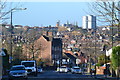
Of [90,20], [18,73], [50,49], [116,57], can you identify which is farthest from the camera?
[50,49]

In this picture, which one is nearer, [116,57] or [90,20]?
[90,20]

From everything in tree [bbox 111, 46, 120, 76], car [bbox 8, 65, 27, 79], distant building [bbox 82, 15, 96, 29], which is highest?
distant building [bbox 82, 15, 96, 29]

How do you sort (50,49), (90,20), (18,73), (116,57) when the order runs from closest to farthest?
1. (90,20)
2. (18,73)
3. (116,57)
4. (50,49)

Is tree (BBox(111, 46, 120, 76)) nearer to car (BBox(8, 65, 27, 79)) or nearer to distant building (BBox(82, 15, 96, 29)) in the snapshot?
distant building (BBox(82, 15, 96, 29))

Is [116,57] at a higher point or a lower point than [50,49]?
lower

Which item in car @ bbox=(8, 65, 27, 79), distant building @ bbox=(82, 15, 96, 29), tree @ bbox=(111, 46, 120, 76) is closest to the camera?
distant building @ bbox=(82, 15, 96, 29)

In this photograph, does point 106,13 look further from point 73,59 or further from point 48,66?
point 73,59

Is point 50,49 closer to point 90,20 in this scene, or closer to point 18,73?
point 18,73

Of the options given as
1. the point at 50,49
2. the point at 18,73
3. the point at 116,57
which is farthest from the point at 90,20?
the point at 50,49

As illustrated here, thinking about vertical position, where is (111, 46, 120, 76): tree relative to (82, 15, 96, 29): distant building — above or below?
below

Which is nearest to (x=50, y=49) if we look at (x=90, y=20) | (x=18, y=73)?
(x=18, y=73)

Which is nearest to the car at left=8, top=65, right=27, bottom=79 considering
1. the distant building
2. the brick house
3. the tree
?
the distant building

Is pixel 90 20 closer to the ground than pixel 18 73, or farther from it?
farther from it

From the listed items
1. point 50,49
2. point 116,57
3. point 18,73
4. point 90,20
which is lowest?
point 18,73
